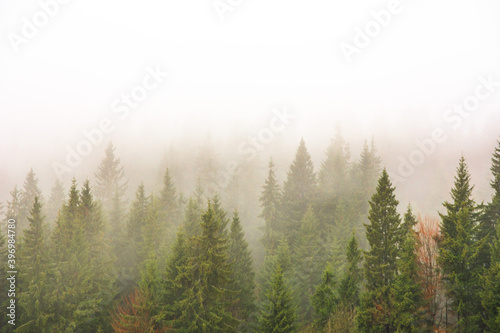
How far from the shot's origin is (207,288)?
2553cm

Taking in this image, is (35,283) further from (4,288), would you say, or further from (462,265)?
(462,265)

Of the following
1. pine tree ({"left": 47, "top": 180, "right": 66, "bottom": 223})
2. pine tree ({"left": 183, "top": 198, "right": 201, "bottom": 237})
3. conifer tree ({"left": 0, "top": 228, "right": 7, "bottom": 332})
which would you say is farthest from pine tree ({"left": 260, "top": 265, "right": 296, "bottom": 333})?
pine tree ({"left": 47, "top": 180, "right": 66, "bottom": 223})

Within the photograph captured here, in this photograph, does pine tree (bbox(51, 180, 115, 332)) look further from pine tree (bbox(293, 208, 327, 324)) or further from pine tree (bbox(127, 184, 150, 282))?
pine tree (bbox(293, 208, 327, 324))

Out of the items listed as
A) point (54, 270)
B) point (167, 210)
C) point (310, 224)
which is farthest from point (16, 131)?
point (310, 224)

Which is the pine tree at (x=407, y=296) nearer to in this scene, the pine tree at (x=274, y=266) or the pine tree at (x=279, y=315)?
the pine tree at (x=279, y=315)

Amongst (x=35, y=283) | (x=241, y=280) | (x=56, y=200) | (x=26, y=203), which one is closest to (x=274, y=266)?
(x=241, y=280)

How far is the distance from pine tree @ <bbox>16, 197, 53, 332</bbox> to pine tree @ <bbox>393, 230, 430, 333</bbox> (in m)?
31.8

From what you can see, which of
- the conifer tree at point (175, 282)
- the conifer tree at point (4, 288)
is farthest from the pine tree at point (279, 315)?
the conifer tree at point (4, 288)

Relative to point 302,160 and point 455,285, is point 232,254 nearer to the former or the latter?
point 455,285

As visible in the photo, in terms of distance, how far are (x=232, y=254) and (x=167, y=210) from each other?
21773 millimetres

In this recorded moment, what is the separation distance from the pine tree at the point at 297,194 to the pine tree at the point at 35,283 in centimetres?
3112

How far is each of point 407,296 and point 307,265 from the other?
51.1 feet

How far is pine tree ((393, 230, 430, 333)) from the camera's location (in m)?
24.0

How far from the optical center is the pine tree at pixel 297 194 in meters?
47.3
